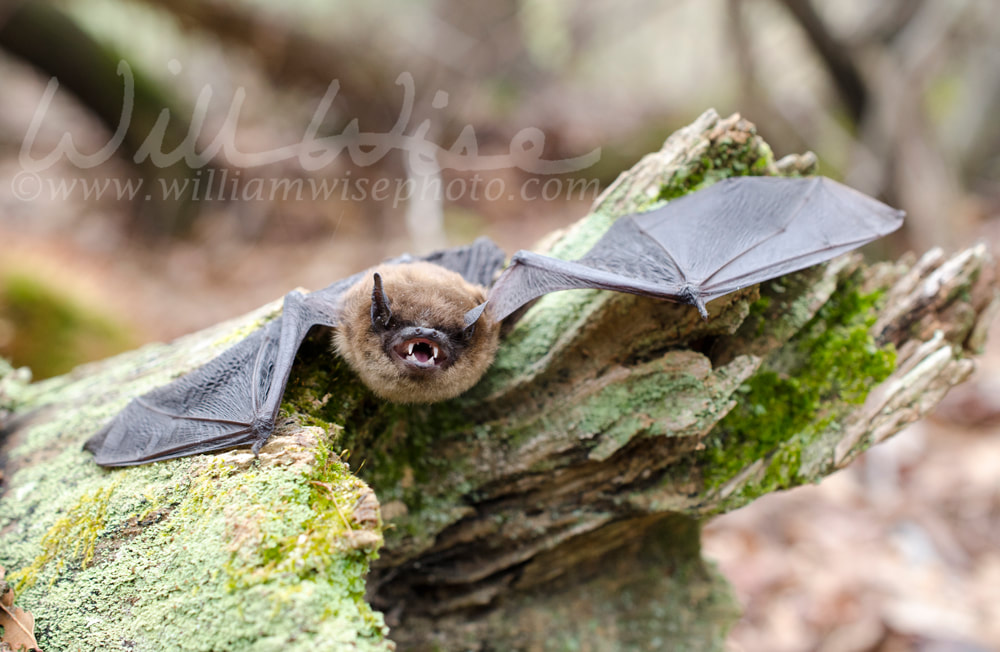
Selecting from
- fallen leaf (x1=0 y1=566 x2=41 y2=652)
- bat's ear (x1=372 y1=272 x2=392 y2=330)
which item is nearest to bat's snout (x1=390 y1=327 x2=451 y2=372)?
bat's ear (x1=372 y1=272 x2=392 y2=330)

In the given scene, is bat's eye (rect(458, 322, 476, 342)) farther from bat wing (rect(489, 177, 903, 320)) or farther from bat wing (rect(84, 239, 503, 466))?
bat wing (rect(84, 239, 503, 466))

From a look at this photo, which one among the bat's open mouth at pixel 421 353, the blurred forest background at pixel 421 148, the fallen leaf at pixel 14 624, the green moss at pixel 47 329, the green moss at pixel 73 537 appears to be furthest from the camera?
the blurred forest background at pixel 421 148

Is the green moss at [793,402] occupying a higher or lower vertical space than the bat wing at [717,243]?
lower

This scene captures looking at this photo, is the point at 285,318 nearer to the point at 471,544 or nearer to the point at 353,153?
the point at 471,544

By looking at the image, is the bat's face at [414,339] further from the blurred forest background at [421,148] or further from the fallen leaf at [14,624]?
the blurred forest background at [421,148]

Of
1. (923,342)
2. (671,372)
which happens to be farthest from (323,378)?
(923,342)

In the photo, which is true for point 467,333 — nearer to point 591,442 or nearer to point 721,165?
point 591,442

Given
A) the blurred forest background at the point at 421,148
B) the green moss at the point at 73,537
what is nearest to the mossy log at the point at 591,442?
the green moss at the point at 73,537
